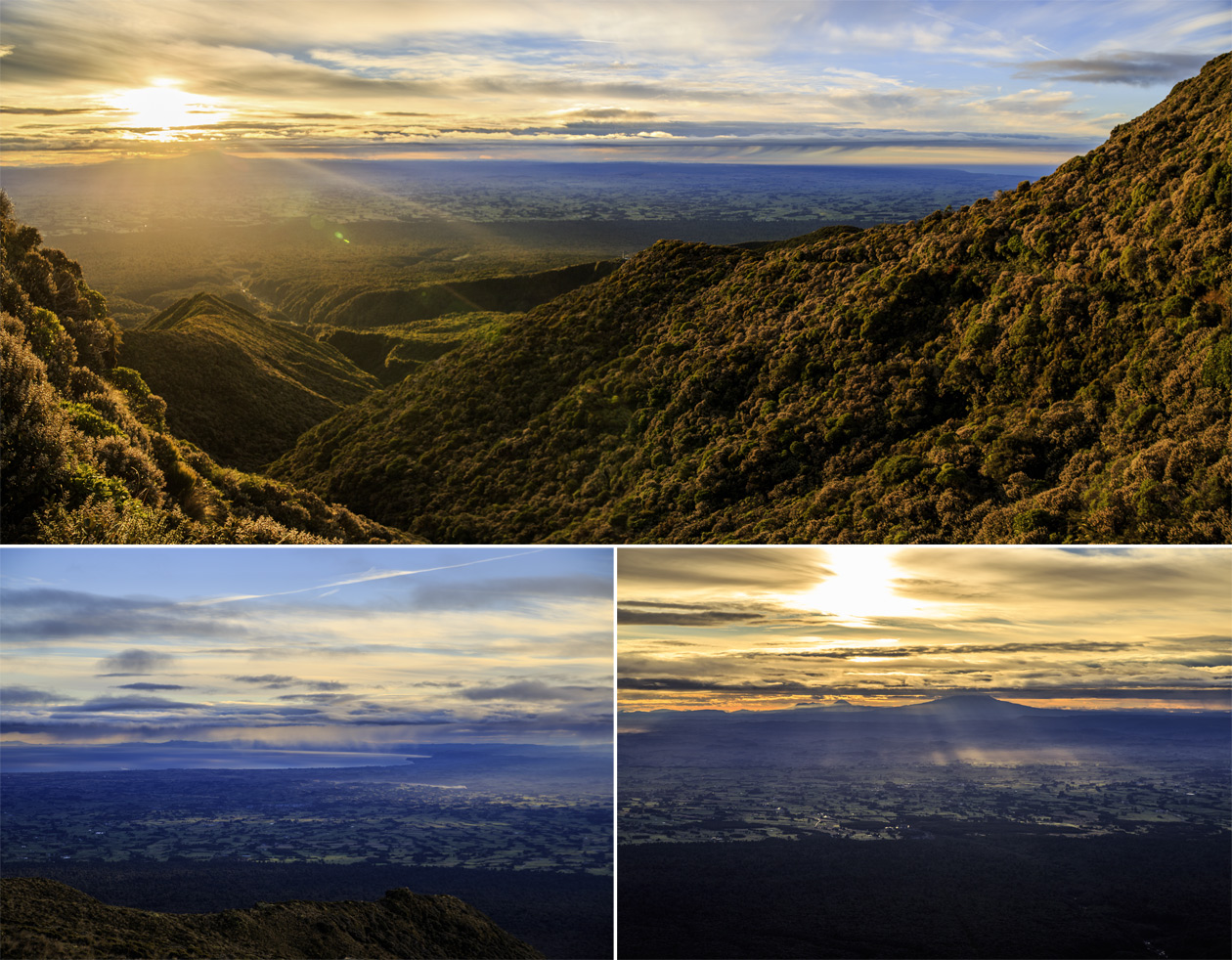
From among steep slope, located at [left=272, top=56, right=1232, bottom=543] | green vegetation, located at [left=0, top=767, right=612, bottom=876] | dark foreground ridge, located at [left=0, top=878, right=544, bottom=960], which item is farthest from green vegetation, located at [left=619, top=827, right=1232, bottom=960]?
steep slope, located at [left=272, top=56, right=1232, bottom=543]

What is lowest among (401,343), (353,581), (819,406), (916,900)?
(916,900)

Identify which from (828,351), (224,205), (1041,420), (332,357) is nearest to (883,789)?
(1041,420)

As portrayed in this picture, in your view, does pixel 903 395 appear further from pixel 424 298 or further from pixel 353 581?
pixel 424 298

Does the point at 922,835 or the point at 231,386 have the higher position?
the point at 231,386

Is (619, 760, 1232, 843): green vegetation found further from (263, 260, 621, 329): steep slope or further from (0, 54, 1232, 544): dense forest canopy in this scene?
(263, 260, 621, 329): steep slope

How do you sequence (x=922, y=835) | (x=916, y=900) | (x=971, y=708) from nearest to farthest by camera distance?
Result: 1. (x=916, y=900)
2. (x=922, y=835)
3. (x=971, y=708)

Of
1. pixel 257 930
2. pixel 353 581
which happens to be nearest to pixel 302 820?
pixel 257 930

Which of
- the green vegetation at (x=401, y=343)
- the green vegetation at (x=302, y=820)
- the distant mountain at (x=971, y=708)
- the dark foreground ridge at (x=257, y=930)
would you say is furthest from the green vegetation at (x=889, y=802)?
the green vegetation at (x=401, y=343)

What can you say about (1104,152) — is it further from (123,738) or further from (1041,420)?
(123,738)
